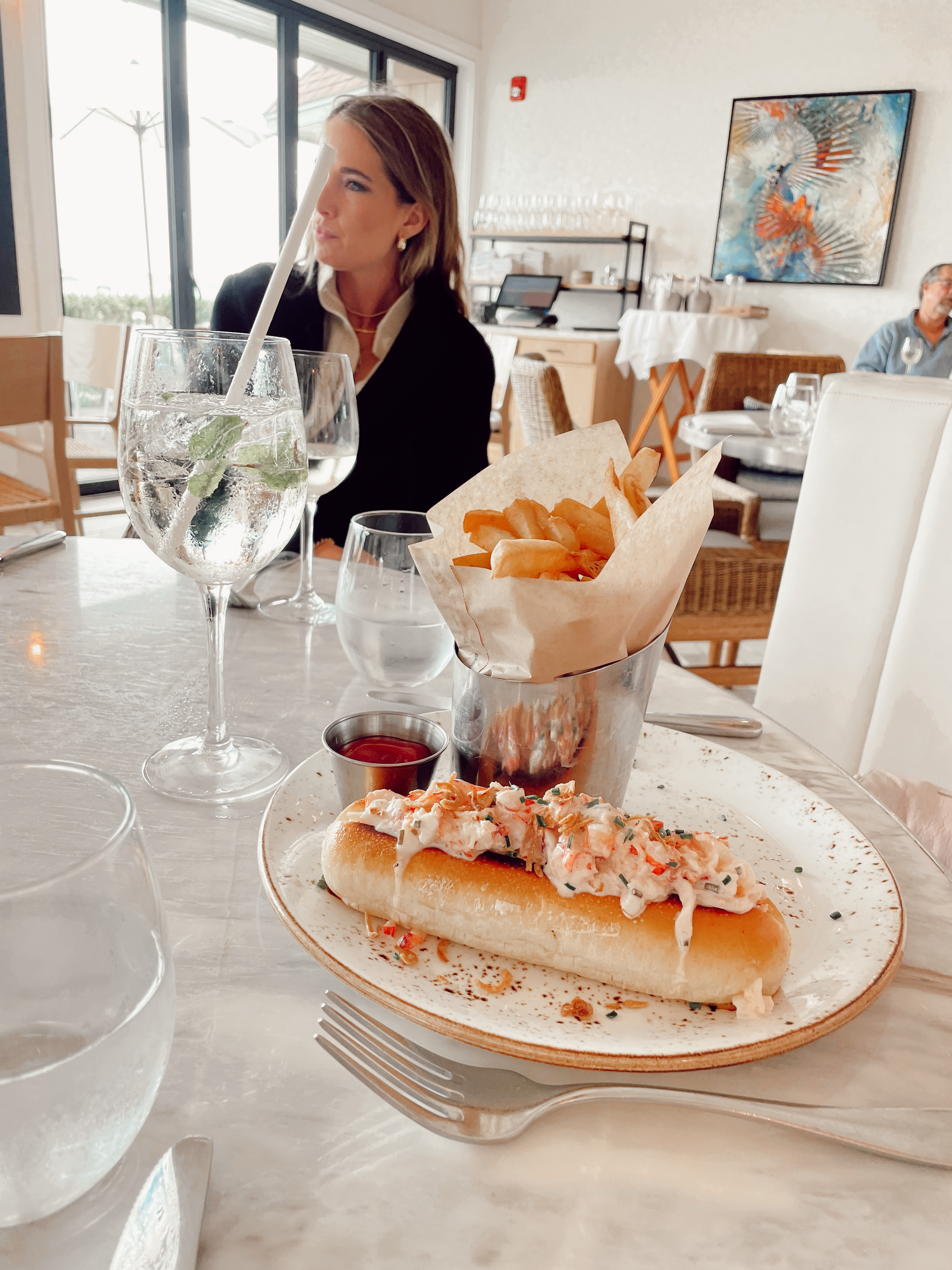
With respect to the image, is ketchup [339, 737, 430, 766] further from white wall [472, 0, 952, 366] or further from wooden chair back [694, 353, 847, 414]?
white wall [472, 0, 952, 366]

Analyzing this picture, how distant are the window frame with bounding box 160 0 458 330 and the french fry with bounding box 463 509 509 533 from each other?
4823 millimetres

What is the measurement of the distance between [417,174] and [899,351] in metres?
3.63

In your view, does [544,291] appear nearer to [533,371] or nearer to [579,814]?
[533,371]

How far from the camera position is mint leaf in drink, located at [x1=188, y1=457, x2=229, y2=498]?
600 millimetres

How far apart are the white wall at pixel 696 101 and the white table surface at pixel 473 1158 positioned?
6277 millimetres

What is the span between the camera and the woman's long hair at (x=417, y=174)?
6.24 ft

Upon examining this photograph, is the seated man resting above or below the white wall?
below

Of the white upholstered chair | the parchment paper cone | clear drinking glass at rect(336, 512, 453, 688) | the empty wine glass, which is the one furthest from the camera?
the empty wine glass

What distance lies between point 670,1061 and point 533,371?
3322 millimetres

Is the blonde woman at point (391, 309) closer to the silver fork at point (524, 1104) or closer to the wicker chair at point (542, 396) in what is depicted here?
the wicker chair at point (542, 396)

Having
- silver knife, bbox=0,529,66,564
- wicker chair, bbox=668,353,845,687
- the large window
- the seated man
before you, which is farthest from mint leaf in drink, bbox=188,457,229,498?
the large window

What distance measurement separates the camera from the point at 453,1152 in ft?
1.23

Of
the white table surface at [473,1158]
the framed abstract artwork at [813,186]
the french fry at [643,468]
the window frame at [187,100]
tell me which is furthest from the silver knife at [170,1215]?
the framed abstract artwork at [813,186]

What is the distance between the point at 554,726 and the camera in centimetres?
58
